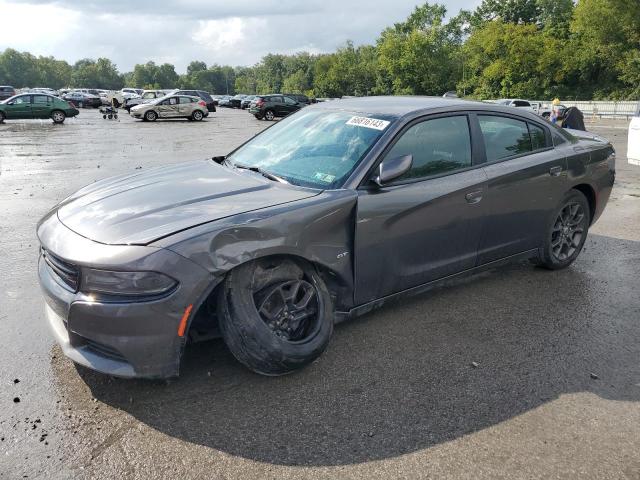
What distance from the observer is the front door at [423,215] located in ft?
11.8

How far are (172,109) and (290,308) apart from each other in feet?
101

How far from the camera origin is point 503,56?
70438mm

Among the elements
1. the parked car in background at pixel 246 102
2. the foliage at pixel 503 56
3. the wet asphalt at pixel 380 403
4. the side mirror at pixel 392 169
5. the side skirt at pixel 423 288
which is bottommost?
A: the wet asphalt at pixel 380 403

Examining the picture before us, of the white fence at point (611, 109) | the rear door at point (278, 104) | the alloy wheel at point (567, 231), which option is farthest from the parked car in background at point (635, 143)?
the white fence at point (611, 109)

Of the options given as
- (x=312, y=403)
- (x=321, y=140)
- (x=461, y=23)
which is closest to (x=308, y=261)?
(x=312, y=403)

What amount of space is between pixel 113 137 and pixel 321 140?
1846cm

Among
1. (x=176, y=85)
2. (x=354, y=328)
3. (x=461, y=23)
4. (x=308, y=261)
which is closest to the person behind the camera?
(x=308, y=261)

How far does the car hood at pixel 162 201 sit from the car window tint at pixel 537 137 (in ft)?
7.81

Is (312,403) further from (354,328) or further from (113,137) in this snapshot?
(113,137)

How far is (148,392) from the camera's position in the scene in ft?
10.3

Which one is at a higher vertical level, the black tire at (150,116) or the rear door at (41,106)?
the rear door at (41,106)

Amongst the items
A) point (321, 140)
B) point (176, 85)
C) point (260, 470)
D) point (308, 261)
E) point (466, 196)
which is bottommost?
point (260, 470)

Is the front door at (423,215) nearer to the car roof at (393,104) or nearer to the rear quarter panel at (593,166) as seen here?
the car roof at (393,104)

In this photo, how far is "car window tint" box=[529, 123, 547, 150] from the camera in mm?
4812
